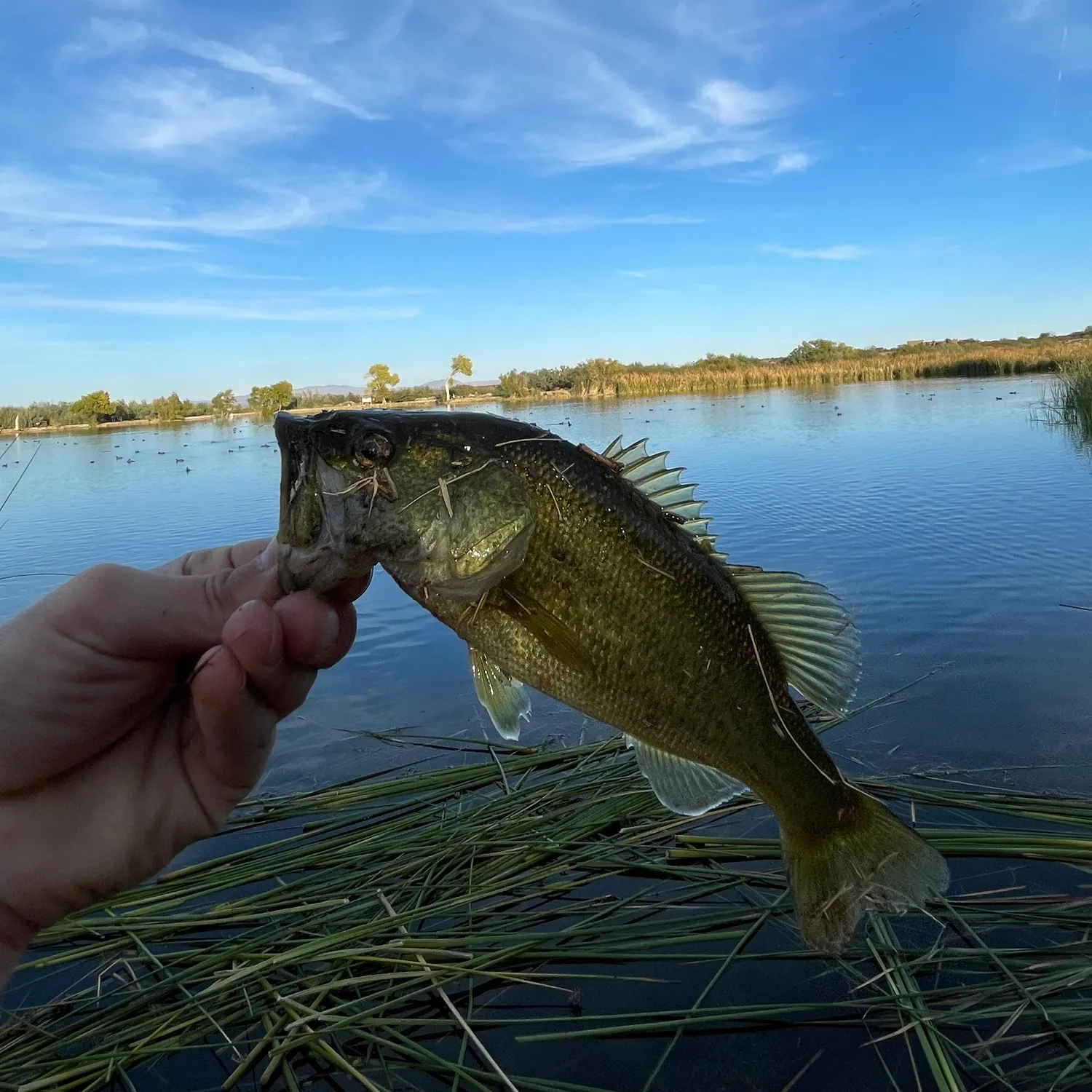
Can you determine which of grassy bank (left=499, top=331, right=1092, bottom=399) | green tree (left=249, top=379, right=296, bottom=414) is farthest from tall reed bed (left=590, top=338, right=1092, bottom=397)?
green tree (left=249, top=379, right=296, bottom=414)

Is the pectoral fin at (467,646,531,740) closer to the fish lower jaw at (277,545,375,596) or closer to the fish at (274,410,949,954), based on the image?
the fish at (274,410,949,954)

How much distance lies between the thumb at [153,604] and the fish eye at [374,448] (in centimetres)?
46

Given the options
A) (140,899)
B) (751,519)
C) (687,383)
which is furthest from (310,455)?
(687,383)

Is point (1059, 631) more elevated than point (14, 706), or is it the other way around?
point (14, 706)

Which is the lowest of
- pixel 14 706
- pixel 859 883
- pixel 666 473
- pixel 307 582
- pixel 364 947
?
pixel 364 947

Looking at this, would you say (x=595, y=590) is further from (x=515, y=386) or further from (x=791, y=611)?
(x=515, y=386)

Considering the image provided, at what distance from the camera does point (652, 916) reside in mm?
3834

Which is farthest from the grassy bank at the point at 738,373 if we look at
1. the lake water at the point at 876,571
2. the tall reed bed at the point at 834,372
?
the lake water at the point at 876,571

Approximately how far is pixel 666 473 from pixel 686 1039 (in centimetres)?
244

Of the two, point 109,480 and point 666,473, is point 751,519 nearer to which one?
point 666,473

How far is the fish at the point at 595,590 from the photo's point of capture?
7.73 ft

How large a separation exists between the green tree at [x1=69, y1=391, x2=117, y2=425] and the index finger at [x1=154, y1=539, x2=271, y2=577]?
332 feet

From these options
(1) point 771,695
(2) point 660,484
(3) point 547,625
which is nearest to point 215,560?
(3) point 547,625

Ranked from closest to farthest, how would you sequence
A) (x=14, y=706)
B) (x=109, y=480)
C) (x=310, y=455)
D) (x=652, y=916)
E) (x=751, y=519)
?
(x=310, y=455), (x=14, y=706), (x=652, y=916), (x=751, y=519), (x=109, y=480)
